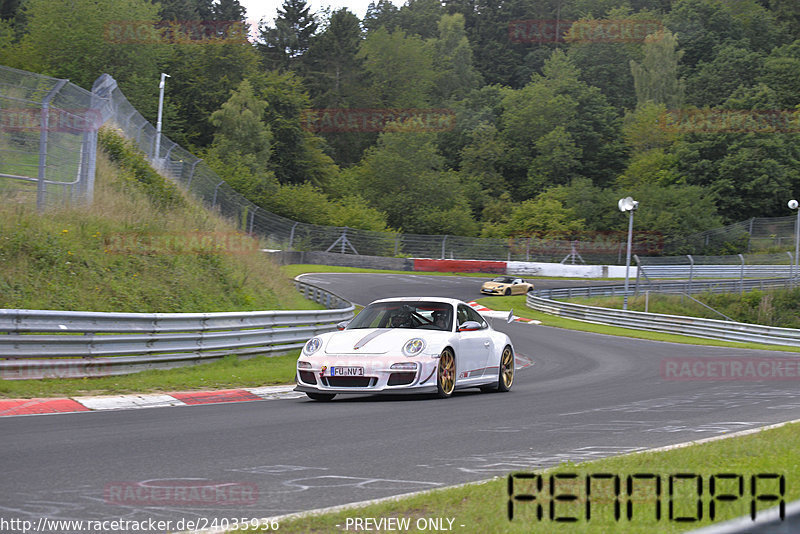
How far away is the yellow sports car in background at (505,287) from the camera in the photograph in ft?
140

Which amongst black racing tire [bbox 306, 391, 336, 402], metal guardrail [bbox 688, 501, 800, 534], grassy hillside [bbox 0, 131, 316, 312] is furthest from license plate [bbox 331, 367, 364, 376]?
metal guardrail [bbox 688, 501, 800, 534]

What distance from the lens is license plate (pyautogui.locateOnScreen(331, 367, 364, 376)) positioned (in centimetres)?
1034

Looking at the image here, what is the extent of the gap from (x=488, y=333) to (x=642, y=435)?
4.24 meters

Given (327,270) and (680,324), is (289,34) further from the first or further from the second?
(680,324)

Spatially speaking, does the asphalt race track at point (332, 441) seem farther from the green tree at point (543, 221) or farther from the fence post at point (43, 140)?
the green tree at point (543, 221)

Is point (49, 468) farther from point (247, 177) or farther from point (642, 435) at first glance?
point (247, 177)

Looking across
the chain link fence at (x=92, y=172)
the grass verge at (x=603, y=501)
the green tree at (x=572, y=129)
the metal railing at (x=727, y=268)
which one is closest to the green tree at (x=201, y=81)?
the chain link fence at (x=92, y=172)

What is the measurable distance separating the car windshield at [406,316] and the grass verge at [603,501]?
17.6ft

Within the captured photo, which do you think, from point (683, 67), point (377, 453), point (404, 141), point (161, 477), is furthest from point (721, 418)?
point (683, 67)

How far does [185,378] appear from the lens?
1234 cm

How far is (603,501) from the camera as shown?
4.84m

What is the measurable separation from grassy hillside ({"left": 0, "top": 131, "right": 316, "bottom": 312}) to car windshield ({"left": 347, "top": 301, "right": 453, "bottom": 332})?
5454 mm

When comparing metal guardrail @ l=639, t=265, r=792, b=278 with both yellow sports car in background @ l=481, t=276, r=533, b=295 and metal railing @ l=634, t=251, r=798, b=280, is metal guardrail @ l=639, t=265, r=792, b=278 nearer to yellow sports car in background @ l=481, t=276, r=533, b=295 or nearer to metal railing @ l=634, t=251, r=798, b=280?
metal railing @ l=634, t=251, r=798, b=280

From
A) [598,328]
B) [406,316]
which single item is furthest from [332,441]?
[598,328]
